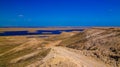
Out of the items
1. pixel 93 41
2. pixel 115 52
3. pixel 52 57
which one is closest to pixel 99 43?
pixel 93 41

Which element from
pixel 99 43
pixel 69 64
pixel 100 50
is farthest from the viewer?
pixel 99 43

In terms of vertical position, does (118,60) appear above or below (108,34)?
below

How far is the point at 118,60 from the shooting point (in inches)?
1203

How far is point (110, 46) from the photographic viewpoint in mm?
34969

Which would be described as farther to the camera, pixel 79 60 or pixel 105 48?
pixel 105 48

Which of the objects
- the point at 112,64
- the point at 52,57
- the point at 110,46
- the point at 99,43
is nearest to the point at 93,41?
the point at 99,43

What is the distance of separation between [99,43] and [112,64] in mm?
Answer: 8623

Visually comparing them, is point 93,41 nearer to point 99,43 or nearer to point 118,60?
point 99,43

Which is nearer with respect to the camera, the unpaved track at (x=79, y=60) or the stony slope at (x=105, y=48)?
the unpaved track at (x=79, y=60)

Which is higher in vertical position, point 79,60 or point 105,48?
point 105,48

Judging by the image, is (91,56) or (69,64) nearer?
(69,64)

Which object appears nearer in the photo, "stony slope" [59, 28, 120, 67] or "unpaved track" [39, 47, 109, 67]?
"unpaved track" [39, 47, 109, 67]

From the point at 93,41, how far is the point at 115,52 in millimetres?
7711

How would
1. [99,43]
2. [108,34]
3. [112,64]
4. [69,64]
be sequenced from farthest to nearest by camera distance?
1. [108,34]
2. [99,43]
3. [112,64]
4. [69,64]
